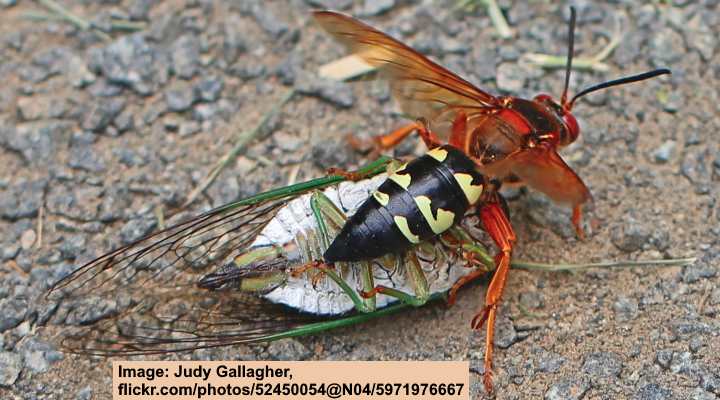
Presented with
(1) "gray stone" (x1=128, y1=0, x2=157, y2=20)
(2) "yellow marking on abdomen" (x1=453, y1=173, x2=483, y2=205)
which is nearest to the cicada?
(2) "yellow marking on abdomen" (x1=453, y1=173, x2=483, y2=205)

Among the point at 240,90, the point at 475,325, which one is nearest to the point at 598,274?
the point at 475,325

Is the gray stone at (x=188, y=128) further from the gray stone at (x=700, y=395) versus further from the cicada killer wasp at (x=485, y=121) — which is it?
the gray stone at (x=700, y=395)

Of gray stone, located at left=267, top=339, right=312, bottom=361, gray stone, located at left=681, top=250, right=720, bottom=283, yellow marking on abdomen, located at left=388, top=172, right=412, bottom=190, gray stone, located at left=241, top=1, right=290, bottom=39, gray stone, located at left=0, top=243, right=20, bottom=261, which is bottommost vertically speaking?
gray stone, located at left=267, top=339, right=312, bottom=361

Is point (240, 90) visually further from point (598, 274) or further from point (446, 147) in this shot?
point (598, 274)

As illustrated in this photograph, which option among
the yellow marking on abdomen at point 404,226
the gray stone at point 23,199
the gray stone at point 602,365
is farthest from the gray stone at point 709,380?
the gray stone at point 23,199

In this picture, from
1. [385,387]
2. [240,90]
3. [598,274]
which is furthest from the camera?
[240,90]

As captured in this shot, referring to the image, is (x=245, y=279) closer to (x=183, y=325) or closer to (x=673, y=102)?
(x=183, y=325)

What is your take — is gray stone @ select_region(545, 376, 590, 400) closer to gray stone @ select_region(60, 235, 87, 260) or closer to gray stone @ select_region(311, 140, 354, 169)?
gray stone @ select_region(311, 140, 354, 169)
